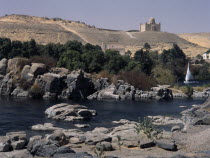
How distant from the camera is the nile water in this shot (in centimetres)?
3284

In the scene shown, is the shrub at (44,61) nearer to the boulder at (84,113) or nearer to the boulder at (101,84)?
the boulder at (101,84)

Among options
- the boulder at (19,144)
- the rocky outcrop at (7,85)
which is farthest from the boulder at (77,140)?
the rocky outcrop at (7,85)

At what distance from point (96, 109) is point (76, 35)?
79.1 meters

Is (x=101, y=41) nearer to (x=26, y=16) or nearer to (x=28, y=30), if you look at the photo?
(x=28, y=30)

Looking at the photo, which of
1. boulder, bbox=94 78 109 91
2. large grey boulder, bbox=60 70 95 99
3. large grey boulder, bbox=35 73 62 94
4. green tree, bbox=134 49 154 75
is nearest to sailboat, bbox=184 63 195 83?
green tree, bbox=134 49 154 75

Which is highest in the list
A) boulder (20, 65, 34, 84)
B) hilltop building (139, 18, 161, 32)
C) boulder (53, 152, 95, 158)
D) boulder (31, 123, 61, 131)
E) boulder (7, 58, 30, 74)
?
hilltop building (139, 18, 161, 32)

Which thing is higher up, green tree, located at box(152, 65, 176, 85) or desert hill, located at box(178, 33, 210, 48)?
desert hill, located at box(178, 33, 210, 48)

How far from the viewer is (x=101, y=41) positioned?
120375 millimetres

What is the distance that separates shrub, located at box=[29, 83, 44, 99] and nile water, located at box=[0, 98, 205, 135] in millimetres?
3508

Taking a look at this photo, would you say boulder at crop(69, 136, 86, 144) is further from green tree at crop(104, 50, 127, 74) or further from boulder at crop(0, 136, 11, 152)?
green tree at crop(104, 50, 127, 74)

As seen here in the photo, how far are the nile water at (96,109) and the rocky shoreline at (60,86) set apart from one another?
12.5 ft

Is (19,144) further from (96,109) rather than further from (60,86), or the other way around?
(60,86)

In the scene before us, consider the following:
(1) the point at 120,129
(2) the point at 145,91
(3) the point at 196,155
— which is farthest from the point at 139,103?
(3) the point at 196,155

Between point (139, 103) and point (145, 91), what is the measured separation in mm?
8836
